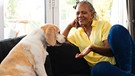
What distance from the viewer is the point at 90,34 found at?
2.44 metres

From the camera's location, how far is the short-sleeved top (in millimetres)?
2336

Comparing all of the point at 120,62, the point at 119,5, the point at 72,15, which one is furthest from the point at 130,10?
the point at 120,62

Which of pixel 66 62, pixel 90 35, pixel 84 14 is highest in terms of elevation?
pixel 84 14

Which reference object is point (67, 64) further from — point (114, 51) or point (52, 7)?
point (52, 7)

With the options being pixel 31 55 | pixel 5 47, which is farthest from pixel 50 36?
pixel 5 47

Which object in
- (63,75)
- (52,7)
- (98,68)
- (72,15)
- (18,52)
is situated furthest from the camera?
(72,15)

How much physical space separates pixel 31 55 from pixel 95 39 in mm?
787

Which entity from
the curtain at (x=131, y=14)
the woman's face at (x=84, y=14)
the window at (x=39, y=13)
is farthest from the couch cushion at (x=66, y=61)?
the curtain at (x=131, y=14)

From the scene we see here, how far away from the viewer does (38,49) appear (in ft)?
6.06

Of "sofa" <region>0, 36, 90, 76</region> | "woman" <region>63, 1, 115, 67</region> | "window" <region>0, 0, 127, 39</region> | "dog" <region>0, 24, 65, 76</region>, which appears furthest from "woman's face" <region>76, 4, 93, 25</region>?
"window" <region>0, 0, 127, 39</region>

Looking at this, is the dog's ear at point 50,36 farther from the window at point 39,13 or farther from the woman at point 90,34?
the window at point 39,13

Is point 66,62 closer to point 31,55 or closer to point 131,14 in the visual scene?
point 31,55

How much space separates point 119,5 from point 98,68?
1503mm

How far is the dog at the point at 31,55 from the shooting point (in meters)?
1.70
